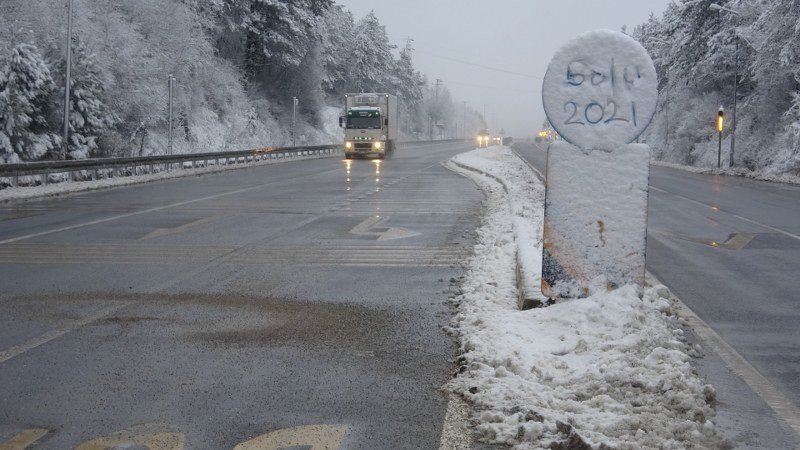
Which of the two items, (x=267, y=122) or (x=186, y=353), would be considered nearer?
(x=186, y=353)

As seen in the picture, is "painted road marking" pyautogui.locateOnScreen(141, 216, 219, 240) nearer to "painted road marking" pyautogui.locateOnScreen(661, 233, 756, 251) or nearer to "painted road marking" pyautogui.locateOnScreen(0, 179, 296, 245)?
"painted road marking" pyautogui.locateOnScreen(0, 179, 296, 245)

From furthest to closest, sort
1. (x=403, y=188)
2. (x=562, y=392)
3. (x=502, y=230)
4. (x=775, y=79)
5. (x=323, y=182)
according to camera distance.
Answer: (x=775, y=79) < (x=323, y=182) < (x=403, y=188) < (x=502, y=230) < (x=562, y=392)

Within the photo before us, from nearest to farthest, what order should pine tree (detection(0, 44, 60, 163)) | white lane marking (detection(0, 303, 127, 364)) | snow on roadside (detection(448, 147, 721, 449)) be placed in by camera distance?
1. snow on roadside (detection(448, 147, 721, 449))
2. white lane marking (detection(0, 303, 127, 364))
3. pine tree (detection(0, 44, 60, 163))

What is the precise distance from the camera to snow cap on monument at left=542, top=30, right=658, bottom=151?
23.6 feet

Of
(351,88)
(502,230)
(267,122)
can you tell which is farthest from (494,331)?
(351,88)

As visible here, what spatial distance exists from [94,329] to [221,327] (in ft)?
3.50

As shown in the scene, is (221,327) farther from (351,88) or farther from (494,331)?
(351,88)

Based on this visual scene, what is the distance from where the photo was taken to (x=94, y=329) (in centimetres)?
715

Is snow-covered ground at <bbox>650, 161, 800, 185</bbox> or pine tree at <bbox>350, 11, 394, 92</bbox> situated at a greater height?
pine tree at <bbox>350, 11, 394, 92</bbox>

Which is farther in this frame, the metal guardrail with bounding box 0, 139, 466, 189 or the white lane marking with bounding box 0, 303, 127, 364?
the metal guardrail with bounding box 0, 139, 466, 189

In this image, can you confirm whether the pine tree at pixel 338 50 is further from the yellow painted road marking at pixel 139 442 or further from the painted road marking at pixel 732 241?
the yellow painted road marking at pixel 139 442

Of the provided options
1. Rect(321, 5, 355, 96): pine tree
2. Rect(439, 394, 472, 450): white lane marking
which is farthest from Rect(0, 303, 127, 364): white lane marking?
Rect(321, 5, 355, 96): pine tree

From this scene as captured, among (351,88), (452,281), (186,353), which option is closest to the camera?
(186,353)

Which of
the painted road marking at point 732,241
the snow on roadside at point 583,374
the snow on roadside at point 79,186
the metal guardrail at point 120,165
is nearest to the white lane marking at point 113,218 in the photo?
the snow on roadside at point 79,186
